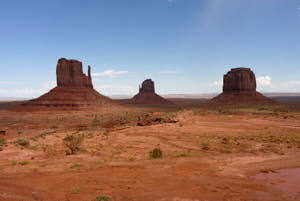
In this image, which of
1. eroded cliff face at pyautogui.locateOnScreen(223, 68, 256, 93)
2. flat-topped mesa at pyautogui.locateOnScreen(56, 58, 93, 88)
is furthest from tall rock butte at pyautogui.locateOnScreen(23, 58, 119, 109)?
eroded cliff face at pyautogui.locateOnScreen(223, 68, 256, 93)

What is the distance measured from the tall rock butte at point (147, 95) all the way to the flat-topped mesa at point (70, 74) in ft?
171

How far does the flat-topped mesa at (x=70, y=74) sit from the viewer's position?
6488 centimetres

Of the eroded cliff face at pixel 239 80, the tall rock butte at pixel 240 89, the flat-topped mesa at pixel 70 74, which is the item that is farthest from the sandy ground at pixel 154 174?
the eroded cliff face at pixel 239 80

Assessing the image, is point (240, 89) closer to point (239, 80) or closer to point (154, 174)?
point (239, 80)

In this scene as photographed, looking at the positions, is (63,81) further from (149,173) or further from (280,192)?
(280,192)

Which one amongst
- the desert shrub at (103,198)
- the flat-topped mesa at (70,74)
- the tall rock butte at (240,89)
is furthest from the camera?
the tall rock butte at (240,89)

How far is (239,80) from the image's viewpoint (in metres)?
78.0

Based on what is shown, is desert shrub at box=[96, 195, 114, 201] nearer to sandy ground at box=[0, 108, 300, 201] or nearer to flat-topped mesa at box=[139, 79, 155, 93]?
sandy ground at box=[0, 108, 300, 201]

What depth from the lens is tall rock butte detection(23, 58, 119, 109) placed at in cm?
5684

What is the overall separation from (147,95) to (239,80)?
5930 centimetres

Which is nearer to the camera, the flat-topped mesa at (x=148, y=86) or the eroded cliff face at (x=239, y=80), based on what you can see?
the eroded cliff face at (x=239, y=80)

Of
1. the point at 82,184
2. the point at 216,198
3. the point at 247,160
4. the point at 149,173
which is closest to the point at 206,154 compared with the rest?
the point at 247,160

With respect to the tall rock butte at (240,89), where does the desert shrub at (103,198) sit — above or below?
below

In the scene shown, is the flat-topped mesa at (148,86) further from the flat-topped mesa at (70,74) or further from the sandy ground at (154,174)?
the sandy ground at (154,174)
